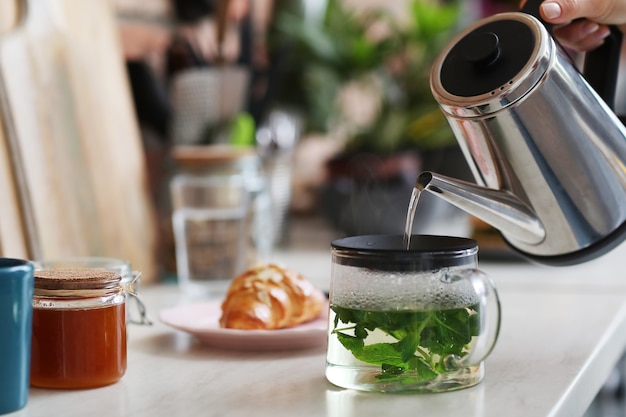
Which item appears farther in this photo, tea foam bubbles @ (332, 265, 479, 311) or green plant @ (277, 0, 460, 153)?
green plant @ (277, 0, 460, 153)

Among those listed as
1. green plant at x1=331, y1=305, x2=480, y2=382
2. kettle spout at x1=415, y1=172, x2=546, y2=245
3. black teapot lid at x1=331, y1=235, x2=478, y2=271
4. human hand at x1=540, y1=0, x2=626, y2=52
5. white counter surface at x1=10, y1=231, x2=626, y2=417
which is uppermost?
human hand at x1=540, y1=0, x2=626, y2=52

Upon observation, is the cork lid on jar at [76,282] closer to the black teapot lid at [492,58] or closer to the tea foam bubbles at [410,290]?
the tea foam bubbles at [410,290]

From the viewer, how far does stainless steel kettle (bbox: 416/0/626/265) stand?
2.51 ft

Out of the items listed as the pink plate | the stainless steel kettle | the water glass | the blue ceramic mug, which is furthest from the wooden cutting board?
the stainless steel kettle

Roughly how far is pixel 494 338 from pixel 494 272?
0.76m

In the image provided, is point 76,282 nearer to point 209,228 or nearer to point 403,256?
point 403,256

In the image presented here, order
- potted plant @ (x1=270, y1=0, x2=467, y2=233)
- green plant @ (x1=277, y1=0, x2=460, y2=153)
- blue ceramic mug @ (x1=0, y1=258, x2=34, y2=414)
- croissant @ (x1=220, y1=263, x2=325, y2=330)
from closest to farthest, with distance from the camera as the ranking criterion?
blue ceramic mug @ (x1=0, y1=258, x2=34, y2=414), croissant @ (x1=220, y1=263, x2=325, y2=330), potted plant @ (x1=270, y1=0, x2=467, y2=233), green plant @ (x1=277, y1=0, x2=460, y2=153)

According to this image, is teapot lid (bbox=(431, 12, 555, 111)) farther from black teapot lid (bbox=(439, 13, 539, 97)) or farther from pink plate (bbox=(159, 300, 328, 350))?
A: pink plate (bbox=(159, 300, 328, 350))

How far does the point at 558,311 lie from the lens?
1086 mm

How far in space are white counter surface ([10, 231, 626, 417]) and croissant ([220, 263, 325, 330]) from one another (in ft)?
0.10

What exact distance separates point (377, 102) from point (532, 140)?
1.23 m

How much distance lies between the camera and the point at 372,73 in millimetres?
1969

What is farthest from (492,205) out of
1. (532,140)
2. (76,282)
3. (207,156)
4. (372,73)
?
(372,73)

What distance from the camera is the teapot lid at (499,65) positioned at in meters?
0.76
